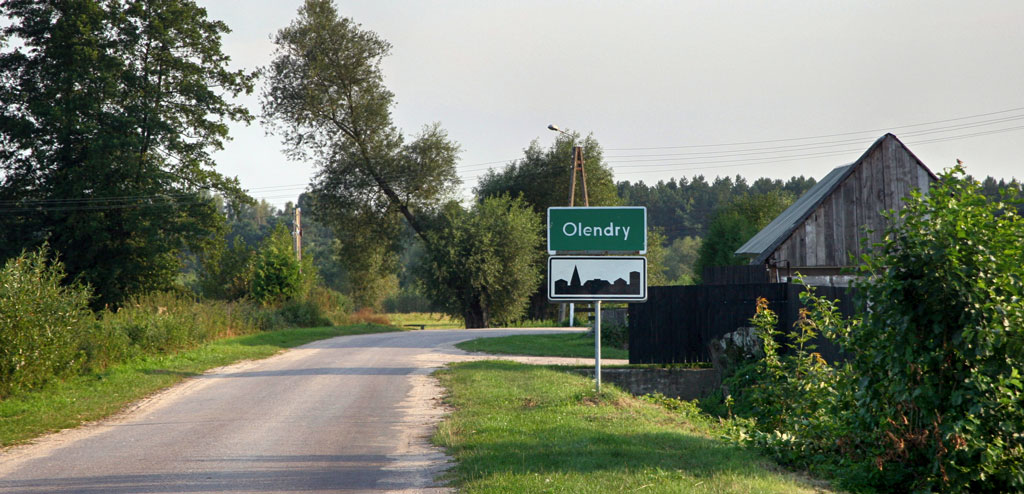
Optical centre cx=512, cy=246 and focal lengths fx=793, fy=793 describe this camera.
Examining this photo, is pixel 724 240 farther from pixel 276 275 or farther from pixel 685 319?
pixel 685 319

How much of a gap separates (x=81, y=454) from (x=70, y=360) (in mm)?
7170

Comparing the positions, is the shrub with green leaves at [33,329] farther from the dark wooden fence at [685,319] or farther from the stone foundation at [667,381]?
the dark wooden fence at [685,319]

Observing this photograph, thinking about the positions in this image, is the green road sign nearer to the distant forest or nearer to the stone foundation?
the stone foundation

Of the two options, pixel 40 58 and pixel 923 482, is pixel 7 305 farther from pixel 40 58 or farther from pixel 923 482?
pixel 40 58

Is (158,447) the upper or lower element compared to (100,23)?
lower

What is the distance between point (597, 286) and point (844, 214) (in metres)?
12.6

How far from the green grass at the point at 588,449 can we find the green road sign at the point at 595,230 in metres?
2.32

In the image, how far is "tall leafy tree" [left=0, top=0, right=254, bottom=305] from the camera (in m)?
31.6

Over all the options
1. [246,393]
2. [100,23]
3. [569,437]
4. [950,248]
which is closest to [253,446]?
[569,437]

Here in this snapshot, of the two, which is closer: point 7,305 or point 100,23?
point 7,305

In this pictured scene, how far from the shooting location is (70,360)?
1499 cm

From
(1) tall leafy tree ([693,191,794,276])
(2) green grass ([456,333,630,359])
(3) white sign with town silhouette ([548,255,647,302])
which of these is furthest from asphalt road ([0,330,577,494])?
(1) tall leafy tree ([693,191,794,276])

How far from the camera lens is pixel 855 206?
22.2m

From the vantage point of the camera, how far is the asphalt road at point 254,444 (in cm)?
736
